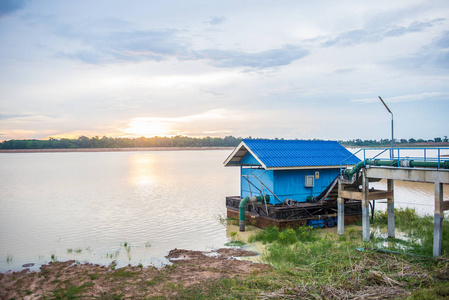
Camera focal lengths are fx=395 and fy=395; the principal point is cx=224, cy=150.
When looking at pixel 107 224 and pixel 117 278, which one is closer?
pixel 117 278

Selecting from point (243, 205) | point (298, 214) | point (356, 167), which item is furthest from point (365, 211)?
point (243, 205)

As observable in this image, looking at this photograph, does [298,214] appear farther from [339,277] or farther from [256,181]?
[339,277]

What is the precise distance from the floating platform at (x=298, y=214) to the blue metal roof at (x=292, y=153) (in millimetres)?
2382

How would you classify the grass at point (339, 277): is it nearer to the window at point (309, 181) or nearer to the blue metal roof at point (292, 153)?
the blue metal roof at point (292, 153)

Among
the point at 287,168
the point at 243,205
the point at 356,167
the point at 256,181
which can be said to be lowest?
the point at 243,205

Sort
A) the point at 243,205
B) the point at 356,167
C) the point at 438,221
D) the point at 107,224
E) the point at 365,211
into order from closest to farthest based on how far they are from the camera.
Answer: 1. the point at 438,221
2. the point at 365,211
3. the point at 356,167
4. the point at 243,205
5. the point at 107,224

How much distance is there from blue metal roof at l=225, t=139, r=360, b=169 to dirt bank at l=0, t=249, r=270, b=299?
7075 mm

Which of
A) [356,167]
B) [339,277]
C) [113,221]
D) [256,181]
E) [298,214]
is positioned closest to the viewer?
[339,277]

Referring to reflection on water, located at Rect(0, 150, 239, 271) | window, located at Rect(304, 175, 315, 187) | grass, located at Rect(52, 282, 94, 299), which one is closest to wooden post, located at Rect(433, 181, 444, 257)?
window, located at Rect(304, 175, 315, 187)

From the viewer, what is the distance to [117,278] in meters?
14.9

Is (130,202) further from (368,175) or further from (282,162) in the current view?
(368,175)

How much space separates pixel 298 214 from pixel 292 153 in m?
4.12

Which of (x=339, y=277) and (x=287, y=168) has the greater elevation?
(x=287, y=168)

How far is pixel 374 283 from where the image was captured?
12.2m
